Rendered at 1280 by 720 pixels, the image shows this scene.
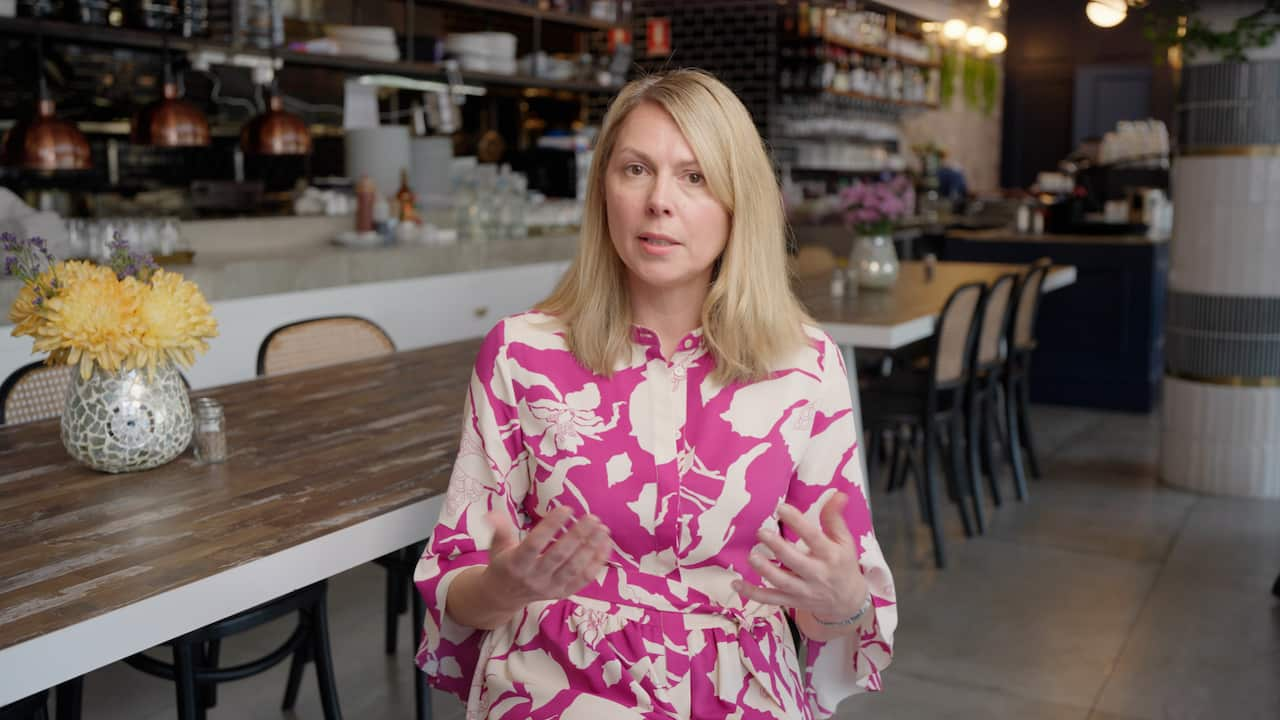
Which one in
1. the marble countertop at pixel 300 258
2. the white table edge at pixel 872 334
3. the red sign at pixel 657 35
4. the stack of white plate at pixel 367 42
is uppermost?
the red sign at pixel 657 35

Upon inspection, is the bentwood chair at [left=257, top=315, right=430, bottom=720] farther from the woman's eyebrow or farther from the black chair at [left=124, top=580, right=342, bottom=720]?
the woman's eyebrow

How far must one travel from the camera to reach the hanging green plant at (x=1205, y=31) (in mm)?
4621

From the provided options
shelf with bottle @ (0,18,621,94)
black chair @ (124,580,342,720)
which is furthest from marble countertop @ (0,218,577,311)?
black chair @ (124,580,342,720)

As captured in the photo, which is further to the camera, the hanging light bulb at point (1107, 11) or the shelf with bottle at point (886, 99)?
the shelf with bottle at point (886, 99)

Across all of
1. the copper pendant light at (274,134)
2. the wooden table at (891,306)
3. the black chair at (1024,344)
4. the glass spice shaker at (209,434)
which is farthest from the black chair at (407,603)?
the black chair at (1024,344)

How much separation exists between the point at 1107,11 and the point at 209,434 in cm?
464

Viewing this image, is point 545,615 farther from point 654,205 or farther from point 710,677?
point 654,205

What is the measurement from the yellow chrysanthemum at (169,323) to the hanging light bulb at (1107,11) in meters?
4.39

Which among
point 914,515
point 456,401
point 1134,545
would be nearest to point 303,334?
point 456,401

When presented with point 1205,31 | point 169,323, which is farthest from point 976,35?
point 169,323

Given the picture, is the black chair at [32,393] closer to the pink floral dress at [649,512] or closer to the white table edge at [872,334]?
the pink floral dress at [649,512]

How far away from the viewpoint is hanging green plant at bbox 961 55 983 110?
13.9 meters

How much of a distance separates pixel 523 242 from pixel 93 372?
4329 mm

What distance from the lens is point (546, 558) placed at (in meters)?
1.26
